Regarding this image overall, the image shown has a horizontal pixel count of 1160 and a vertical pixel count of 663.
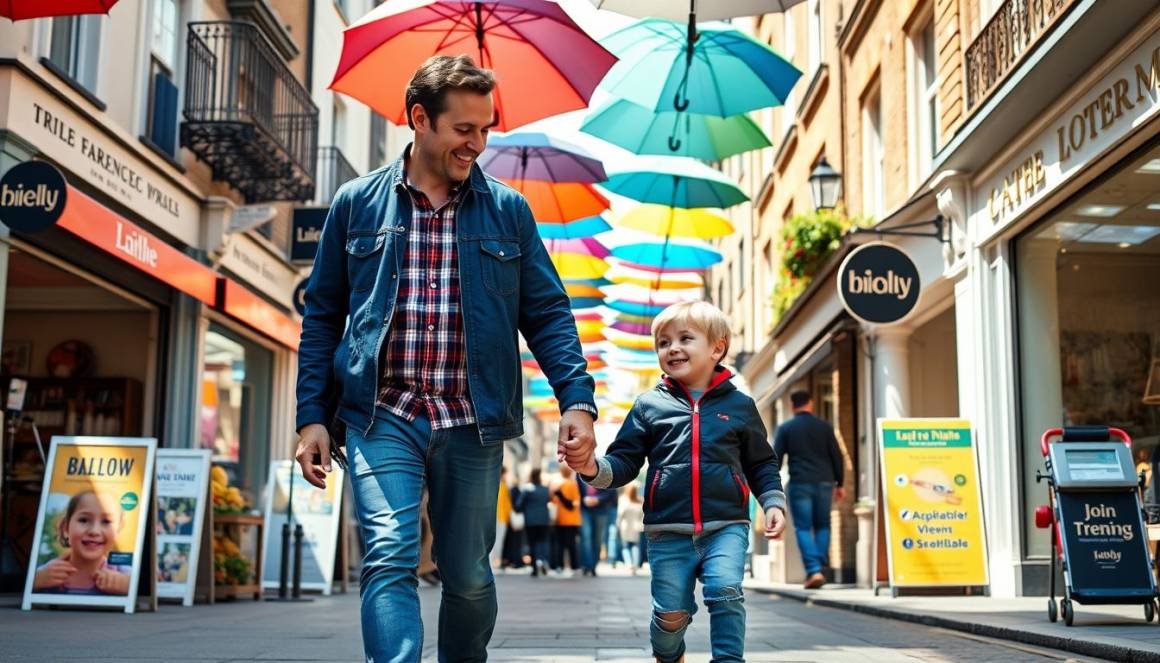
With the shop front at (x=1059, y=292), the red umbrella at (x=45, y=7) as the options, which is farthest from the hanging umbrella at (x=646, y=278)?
the red umbrella at (x=45, y=7)

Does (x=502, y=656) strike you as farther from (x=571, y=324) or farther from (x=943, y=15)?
(x=943, y=15)

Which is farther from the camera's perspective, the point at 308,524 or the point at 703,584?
the point at 308,524

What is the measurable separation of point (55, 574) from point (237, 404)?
28.1ft

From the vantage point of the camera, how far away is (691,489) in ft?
15.8

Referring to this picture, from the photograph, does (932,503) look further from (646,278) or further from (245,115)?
(646,278)

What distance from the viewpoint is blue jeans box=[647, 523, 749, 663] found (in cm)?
458

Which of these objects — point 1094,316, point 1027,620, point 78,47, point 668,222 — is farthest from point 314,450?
point 668,222

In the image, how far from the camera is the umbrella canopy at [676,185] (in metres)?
16.6

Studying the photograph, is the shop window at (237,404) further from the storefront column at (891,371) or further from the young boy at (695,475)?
the young boy at (695,475)

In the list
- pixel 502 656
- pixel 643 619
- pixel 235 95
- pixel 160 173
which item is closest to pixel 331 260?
pixel 502 656

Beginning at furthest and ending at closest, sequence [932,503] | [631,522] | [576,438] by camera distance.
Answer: [631,522] → [932,503] → [576,438]

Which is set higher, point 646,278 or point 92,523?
point 646,278

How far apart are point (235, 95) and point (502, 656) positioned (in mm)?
10345

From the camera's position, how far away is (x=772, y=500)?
4.84m
